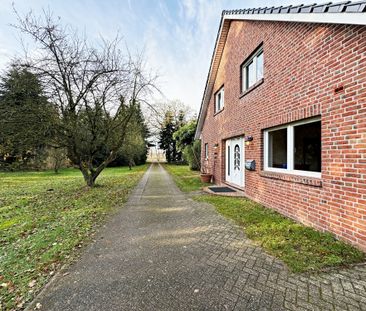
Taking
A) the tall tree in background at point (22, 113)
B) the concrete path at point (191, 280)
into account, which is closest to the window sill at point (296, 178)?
the concrete path at point (191, 280)

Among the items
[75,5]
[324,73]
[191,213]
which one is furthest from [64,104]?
[324,73]

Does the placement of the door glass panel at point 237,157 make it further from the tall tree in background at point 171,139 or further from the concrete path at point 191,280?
the tall tree in background at point 171,139

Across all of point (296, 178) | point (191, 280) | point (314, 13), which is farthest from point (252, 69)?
point (191, 280)

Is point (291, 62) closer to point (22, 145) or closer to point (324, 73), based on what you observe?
point (324, 73)

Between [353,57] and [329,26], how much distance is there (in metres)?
0.98

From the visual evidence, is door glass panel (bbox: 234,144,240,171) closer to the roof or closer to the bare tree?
the roof

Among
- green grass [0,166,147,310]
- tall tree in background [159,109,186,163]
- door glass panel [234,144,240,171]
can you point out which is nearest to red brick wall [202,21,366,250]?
door glass panel [234,144,240,171]

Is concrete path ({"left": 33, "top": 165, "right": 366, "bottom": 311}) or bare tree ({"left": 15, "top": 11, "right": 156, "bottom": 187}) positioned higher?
bare tree ({"left": 15, "top": 11, "right": 156, "bottom": 187})

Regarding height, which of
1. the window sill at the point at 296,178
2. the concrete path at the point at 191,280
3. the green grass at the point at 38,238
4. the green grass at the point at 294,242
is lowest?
the green grass at the point at 38,238

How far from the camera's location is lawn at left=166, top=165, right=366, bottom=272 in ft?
9.88

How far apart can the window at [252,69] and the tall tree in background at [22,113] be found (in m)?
8.47

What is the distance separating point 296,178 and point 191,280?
3583 mm

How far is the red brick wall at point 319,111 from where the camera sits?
344 centimetres

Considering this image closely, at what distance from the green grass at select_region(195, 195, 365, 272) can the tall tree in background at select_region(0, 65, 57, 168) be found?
8.63m
